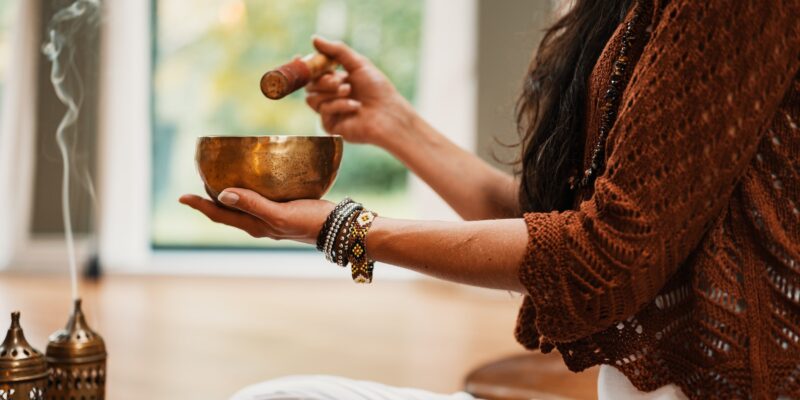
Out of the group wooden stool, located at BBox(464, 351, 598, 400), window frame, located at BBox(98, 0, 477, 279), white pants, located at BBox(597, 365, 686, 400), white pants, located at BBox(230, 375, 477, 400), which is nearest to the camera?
white pants, located at BBox(597, 365, 686, 400)

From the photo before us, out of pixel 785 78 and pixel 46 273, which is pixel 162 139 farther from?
pixel 785 78

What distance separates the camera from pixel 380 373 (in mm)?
2553

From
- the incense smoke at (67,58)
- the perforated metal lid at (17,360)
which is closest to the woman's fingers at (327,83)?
the incense smoke at (67,58)

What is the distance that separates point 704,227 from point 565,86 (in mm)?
321

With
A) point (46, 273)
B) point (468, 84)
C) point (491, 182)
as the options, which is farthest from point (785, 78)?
point (46, 273)

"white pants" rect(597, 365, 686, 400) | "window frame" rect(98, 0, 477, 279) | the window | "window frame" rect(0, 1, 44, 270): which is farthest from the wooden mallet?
the window

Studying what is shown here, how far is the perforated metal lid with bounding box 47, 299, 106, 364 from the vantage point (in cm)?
109

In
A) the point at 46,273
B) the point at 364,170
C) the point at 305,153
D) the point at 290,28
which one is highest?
the point at 290,28

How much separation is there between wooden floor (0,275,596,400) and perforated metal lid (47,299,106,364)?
1.16m

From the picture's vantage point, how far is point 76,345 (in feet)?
3.59

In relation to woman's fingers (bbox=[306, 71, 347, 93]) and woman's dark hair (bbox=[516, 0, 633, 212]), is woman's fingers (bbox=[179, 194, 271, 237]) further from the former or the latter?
woman's fingers (bbox=[306, 71, 347, 93])

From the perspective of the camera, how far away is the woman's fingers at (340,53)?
1375 millimetres

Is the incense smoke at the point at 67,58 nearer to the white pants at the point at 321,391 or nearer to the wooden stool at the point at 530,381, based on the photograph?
the white pants at the point at 321,391

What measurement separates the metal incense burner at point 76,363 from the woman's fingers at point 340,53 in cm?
51
